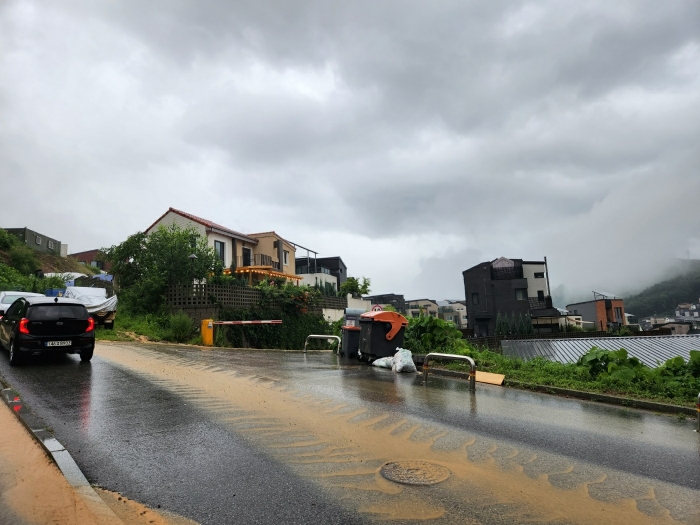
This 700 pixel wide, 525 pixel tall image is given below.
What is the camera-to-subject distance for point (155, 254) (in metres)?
26.6

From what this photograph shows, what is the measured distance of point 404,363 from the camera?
527 inches

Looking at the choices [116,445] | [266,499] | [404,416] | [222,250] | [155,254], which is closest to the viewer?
[266,499]

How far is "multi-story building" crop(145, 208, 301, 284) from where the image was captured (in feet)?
128

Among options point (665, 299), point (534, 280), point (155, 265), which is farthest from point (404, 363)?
point (665, 299)

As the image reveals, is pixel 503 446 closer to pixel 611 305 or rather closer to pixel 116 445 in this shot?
pixel 116 445

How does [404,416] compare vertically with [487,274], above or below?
below

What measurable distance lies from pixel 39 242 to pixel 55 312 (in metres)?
48.3

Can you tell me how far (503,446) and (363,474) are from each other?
208 centimetres

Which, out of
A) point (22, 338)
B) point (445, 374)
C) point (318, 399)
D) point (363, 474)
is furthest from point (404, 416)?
point (22, 338)

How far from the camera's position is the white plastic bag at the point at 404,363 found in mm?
13367

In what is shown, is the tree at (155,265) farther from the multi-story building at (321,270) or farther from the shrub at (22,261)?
the multi-story building at (321,270)

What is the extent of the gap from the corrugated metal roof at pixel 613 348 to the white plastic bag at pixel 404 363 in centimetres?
588

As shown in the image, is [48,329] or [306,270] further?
[306,270]

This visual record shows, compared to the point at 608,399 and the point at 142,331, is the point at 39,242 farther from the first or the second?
the point at 608,399
